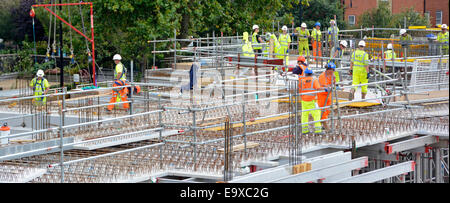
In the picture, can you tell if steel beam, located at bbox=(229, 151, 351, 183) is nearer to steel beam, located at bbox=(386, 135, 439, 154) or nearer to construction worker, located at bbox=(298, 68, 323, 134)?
construction worker, located at bbox=(298, 68, 323, 134)

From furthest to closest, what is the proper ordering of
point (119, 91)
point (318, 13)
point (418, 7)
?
point (418, 7) < point (318, 13) < point (119, 91)

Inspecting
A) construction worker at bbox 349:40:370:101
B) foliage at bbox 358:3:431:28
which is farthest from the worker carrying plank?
foliage at bbox 358:3:431:28

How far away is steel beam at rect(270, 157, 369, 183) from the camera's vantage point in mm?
14464

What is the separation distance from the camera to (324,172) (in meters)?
15.2

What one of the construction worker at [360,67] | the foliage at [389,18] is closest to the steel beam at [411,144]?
the construction worker at [360,67]

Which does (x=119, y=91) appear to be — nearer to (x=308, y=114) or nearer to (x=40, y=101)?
(x=40, y=101)

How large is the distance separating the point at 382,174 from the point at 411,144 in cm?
179

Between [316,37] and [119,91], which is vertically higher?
[316,37]

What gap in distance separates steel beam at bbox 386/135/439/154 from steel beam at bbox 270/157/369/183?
1.52 meters

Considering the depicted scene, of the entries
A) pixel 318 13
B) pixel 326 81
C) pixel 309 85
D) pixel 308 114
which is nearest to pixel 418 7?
pixel 318 13

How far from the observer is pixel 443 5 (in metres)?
62.1

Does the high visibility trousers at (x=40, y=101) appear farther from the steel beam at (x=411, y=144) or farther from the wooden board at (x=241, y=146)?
the steel beam at (x=411, y=144)
